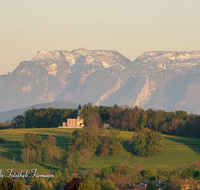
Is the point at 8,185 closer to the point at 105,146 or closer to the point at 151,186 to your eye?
the point at 151,186

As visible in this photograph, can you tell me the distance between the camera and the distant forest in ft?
524

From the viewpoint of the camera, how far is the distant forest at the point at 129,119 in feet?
524

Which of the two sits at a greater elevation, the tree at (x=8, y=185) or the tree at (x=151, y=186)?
the tree at (x=8, y=185)

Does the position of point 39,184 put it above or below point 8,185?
below

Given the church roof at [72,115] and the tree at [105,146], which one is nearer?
the tree at [105,146]

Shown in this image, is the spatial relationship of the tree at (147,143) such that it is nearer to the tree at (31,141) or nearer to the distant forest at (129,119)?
the tree at (31,141)

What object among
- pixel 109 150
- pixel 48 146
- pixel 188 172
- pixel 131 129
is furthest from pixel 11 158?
pixel 131 129

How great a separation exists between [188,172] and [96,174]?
1798 cm

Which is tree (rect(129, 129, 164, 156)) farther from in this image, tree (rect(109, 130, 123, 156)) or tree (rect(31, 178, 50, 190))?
tree (rect(31, 178, 50, 190))

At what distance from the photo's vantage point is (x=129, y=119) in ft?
557

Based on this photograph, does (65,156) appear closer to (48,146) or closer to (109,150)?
(48,146)

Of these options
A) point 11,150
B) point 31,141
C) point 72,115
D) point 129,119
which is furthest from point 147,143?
point 72,115

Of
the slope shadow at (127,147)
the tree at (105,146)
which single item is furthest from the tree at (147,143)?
the tree at (105,146)

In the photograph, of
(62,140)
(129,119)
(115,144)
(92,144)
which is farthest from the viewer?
(129,119)
